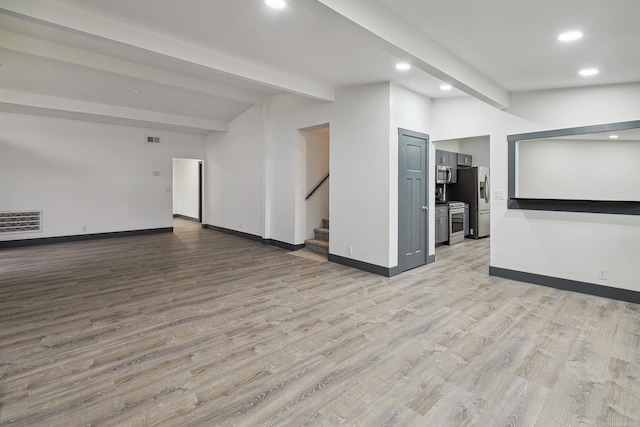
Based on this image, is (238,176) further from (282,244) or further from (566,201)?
(566,201)

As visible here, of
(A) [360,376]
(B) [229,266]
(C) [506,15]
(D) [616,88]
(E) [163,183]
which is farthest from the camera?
(E) [163,183]

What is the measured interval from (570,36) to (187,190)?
11807mm

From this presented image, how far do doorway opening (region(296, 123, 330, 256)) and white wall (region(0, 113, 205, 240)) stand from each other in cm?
439

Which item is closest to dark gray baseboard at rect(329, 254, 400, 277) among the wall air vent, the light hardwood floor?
the light hardwood floor

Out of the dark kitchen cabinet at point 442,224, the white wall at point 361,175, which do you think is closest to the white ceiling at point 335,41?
the white wall at point 361,175

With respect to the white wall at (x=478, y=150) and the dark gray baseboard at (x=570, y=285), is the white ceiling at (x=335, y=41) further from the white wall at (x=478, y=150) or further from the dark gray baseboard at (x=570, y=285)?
the white wall at (x=478, y=150)

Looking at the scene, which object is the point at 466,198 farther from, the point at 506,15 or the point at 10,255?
the point at 10,255

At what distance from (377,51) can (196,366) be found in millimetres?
3445

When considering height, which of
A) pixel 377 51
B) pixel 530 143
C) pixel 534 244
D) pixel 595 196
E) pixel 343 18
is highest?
pixel 377 51

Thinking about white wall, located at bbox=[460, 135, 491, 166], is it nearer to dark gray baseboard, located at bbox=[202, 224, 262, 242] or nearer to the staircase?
the staircase

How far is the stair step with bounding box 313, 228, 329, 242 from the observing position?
645 centimetres

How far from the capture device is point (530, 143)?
172 inches

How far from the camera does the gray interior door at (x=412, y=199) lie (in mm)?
4852

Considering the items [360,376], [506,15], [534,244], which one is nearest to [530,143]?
[534,244]
